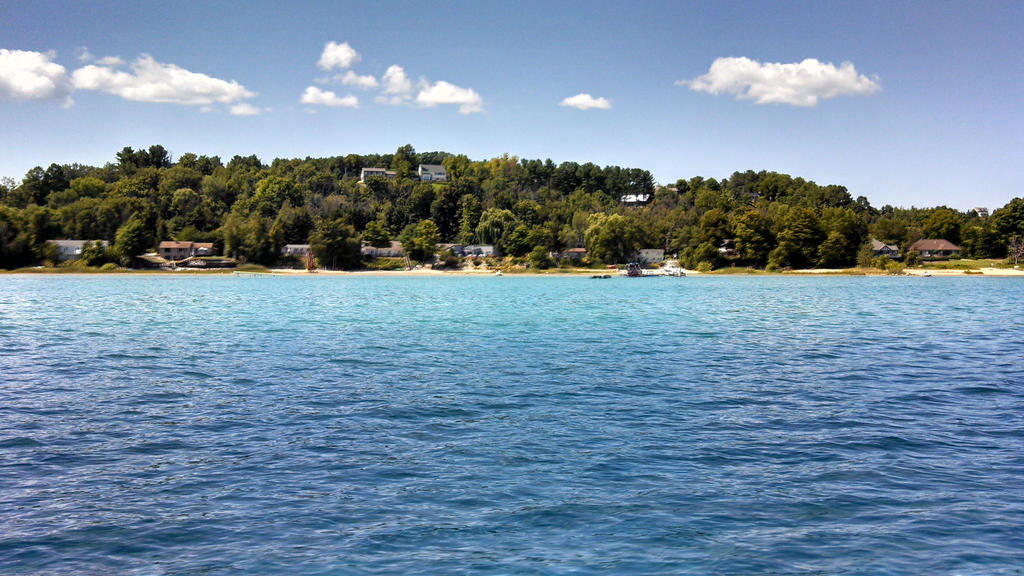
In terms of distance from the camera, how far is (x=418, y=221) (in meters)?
174

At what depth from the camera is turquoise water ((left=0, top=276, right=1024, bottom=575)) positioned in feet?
28.9

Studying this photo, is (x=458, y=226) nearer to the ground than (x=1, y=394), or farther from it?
farther from it

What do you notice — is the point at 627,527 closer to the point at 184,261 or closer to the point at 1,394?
the point at 1,394

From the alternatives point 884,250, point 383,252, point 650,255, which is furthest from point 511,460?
point 884,250

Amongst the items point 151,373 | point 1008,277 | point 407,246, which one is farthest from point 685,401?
point 407,246

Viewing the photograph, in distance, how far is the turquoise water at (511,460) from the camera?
347 inches

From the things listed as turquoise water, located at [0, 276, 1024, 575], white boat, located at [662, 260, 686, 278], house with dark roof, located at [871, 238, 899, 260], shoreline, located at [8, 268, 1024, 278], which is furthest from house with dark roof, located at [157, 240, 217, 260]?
house with dark roof, located at [871, 238, 899, 260]

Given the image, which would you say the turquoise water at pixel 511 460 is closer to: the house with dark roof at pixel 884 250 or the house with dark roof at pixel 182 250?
the house with dark roof at pixel 884 250

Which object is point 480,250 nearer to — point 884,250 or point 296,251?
point 296,251

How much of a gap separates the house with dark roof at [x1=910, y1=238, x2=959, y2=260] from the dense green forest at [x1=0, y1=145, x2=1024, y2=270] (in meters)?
2.46

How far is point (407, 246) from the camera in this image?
150 metres

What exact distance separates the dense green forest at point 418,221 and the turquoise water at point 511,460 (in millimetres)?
112672

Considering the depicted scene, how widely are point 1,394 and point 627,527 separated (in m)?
16.7

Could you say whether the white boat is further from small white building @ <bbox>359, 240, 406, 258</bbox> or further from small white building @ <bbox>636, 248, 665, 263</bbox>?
small white building @ <bbox>359, 240, 406, 258</bbox>
